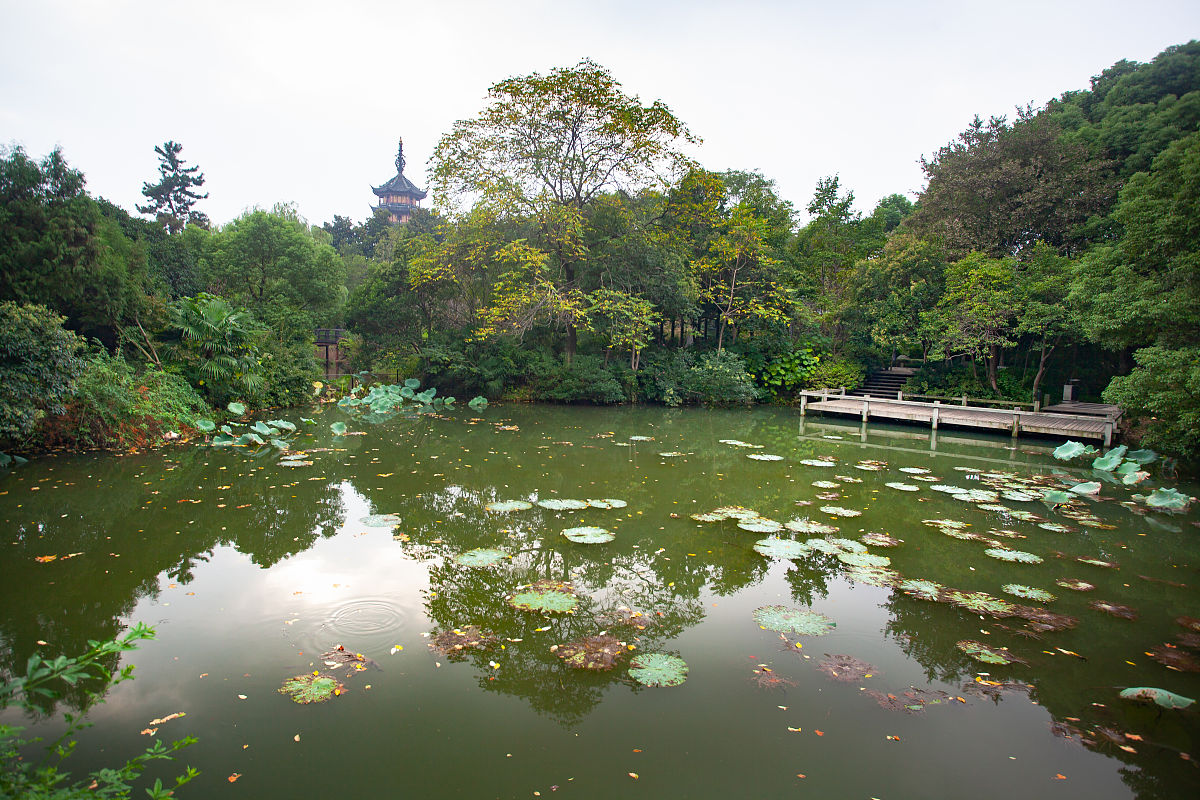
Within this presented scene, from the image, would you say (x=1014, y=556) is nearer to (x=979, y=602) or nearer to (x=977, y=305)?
(x=979, y=602)

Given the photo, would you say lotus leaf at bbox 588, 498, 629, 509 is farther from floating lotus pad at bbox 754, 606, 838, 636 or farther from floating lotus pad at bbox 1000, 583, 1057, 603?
floating lotus pad at bbox 1000, 583, 1057, 603

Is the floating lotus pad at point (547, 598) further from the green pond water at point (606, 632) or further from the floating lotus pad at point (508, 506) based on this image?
the floating lotus pad at point (508, 506)

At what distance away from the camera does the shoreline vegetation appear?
9250mm

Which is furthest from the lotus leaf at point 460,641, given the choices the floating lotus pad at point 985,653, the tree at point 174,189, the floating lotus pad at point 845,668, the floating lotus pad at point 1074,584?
the tree at point 174,189

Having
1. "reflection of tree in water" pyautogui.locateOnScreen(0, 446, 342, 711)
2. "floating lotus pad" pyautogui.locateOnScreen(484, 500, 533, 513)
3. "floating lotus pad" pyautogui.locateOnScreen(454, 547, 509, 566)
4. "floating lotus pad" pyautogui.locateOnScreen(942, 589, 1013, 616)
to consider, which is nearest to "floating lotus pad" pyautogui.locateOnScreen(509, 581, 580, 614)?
"floating lotus pad" pyautogui.locateOnScreen(454, 547, 509, 566)

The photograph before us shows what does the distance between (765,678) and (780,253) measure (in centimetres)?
1776

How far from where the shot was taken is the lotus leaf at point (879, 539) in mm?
5125

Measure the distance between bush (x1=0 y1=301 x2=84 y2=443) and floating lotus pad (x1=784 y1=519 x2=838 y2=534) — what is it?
859 centimetres

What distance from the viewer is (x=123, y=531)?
205 inches

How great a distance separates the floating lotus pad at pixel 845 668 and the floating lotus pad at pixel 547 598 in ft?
5.07

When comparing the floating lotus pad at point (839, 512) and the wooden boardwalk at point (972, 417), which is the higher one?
the wooden boardwalk at point (972, 417)

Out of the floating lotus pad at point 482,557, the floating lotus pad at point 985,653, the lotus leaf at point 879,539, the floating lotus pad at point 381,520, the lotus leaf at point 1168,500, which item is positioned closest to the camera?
the floating lotus pad at point 985,653

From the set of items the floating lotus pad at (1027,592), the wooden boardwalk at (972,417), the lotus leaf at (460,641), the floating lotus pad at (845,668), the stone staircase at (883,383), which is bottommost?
the lotus leaf at (460,641)

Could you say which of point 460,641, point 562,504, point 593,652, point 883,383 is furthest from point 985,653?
point 883,383
